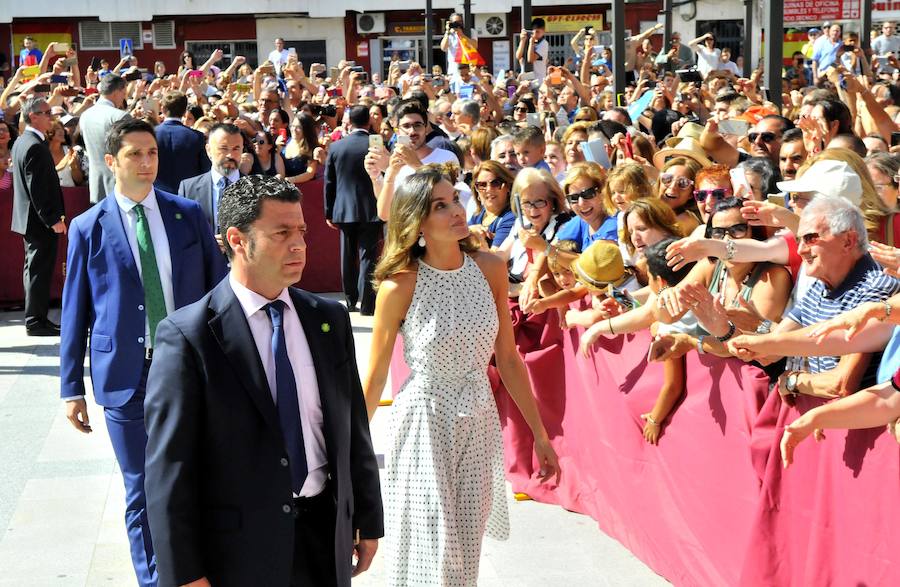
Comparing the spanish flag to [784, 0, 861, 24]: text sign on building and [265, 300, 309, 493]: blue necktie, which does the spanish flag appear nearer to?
[784, 0, 861, 24]: text sign on building

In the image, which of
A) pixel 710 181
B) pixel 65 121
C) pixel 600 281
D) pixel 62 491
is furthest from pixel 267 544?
pixel 65 121

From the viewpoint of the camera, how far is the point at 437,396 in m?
4.97

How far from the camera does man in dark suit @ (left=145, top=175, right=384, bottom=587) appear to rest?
347 centimetres

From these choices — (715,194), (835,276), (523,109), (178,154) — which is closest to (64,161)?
(178,154)

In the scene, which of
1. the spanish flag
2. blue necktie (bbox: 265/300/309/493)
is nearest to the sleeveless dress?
blue necktie (bbox: 265/300/309/493)

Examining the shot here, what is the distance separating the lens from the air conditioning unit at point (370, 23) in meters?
42.1

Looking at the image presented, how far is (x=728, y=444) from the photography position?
5027 millimetres

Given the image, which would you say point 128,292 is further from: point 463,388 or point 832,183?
point 832,183

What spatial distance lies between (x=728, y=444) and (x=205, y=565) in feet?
7.73

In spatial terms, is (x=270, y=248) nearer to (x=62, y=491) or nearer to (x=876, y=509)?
(x=876, y=509)

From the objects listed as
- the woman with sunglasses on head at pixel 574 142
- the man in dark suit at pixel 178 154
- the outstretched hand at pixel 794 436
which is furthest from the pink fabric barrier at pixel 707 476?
the man in dark suit at pixel 178 154

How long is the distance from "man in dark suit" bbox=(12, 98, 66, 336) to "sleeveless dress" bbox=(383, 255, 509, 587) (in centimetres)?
788

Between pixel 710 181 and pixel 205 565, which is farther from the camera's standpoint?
Result: pixel 710 181

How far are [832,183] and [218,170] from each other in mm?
5187
